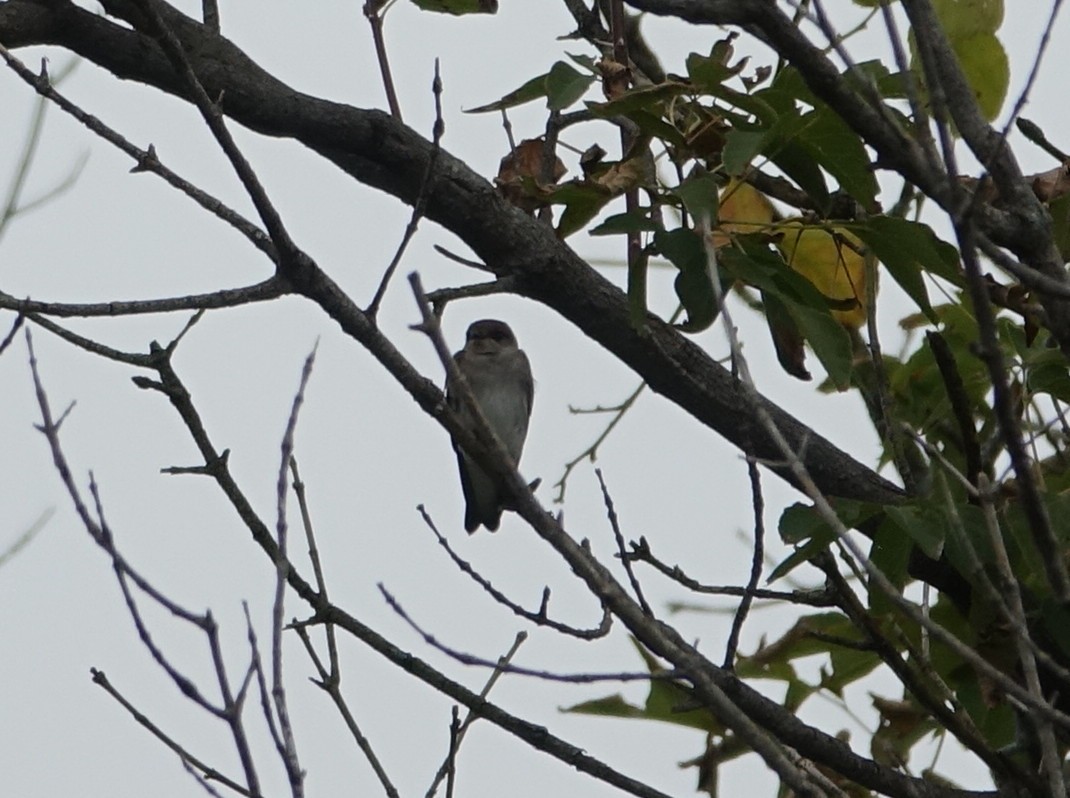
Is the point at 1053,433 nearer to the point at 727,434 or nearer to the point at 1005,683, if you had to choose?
the point at 727,434

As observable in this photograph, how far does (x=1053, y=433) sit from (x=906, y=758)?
756mm

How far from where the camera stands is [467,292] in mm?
3031

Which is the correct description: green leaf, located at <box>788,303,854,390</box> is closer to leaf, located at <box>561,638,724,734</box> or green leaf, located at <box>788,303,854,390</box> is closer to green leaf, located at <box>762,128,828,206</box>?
green leaf, located at <box>762,128,828,206</box>

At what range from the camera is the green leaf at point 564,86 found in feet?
9.05

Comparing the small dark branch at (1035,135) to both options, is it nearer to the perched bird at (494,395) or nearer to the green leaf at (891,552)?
the green leaf at (891,552)

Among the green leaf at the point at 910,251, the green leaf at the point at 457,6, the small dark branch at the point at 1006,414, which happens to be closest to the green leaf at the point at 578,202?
the green leaf at the point at 910,251

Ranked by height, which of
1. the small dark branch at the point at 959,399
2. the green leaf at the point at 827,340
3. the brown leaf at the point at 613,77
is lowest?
the small dark branch at the point at 959,399

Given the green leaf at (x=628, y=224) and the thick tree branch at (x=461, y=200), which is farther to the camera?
the thick tree branch at (x=461, y=200)

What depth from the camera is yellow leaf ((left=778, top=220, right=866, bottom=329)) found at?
325cm

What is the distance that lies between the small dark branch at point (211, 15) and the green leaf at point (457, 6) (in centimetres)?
42

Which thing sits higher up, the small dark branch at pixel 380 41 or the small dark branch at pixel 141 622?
the small dark branch at pixel 380 41

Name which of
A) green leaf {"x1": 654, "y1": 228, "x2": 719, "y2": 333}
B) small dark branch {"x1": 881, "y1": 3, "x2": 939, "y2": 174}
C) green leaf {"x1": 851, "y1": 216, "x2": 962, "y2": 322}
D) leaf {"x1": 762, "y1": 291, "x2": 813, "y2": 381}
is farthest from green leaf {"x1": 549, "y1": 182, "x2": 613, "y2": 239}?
small dark branch {"x1": 881, "y1": 3, "x2": 939, "y2": 174}

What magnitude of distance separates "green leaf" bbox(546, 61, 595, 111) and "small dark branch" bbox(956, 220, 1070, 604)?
3.19 ft

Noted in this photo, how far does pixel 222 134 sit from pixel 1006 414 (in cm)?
122
